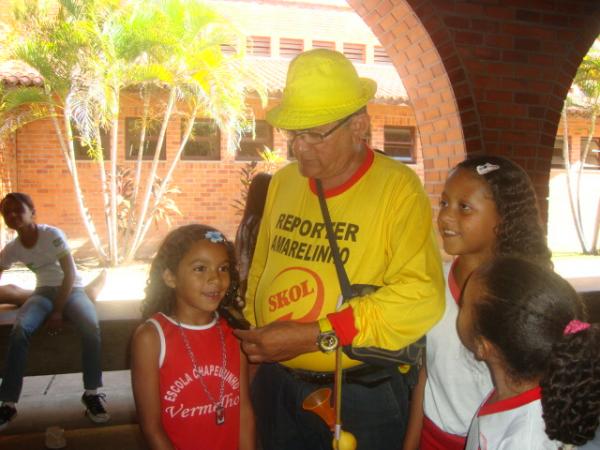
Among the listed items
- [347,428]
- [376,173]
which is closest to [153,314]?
[347,428]

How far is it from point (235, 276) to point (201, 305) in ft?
0.81

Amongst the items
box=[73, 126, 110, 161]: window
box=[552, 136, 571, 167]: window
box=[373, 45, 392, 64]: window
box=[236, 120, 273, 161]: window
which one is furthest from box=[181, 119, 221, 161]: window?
box=[552, 136, 571, 167]: window

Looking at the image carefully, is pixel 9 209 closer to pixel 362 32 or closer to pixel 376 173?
pixel 376 173

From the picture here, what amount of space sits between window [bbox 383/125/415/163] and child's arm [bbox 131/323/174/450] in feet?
41.9

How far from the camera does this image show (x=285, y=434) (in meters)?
2.00

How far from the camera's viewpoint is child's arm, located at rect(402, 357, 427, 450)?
6.58ft

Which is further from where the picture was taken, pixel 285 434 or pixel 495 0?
pixel 495 0

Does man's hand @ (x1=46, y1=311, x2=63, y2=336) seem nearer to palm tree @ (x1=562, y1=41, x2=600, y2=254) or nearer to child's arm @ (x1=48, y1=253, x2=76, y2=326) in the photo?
child's arm @ (x1=48, y1=253, x2=76, y2=326)

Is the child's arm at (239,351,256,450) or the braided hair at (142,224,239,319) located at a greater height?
the braided hair at (142,224,239,319)

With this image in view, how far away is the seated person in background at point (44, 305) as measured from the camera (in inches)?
160

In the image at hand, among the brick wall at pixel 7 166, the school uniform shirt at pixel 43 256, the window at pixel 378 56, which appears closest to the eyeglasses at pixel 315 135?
the school uniform shirt at pixel 43 256

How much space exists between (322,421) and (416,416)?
373mm

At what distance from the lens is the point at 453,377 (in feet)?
6.12

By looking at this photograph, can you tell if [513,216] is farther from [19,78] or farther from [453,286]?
[19,78]
